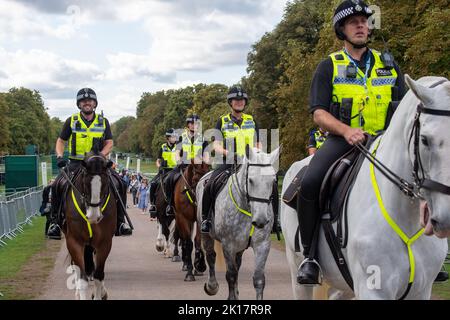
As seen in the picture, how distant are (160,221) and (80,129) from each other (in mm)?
7925

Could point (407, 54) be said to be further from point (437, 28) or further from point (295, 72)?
point (295, 72)

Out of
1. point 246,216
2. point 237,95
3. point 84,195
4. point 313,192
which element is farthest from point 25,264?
point 313,192

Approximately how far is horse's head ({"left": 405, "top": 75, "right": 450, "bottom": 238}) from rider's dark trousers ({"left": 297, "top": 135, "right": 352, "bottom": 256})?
133cm

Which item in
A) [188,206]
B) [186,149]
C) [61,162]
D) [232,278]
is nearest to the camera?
[232,278]

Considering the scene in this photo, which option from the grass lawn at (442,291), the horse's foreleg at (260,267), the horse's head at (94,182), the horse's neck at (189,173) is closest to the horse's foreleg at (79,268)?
the horse's head at (94,182)

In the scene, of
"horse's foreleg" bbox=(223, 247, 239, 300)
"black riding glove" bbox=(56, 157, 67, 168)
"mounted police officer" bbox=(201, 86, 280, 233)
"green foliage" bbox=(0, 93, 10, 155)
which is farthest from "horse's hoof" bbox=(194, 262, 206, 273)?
"green foliage" bbox=(0, 93, 10, 155)

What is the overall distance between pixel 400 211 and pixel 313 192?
105 cm

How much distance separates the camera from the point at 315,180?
601cm

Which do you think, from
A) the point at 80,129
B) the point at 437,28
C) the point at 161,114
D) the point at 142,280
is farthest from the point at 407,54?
the point at 161,114

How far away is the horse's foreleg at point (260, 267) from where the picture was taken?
10.3 m

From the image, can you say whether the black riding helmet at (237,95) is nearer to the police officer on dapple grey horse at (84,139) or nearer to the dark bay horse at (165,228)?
the police officer on dapple grey horse at (84,139)

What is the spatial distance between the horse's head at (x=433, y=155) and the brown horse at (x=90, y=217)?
6.47 meters

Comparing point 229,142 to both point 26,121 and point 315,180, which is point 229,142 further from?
point 26,121
